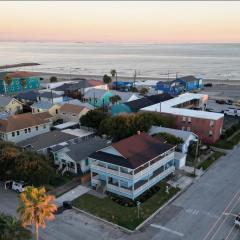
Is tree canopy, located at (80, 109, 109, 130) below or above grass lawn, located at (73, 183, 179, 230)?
above

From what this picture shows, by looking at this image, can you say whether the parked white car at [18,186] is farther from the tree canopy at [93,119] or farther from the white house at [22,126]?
the tree canopy at [93,119]

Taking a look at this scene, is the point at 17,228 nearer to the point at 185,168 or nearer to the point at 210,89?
the point at 185,168

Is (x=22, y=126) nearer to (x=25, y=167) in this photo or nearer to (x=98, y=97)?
(x=25, y=167)

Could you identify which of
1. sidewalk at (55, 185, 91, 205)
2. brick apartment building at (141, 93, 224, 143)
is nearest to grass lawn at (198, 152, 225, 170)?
brick apartment building at (141, 93, 224, 143)

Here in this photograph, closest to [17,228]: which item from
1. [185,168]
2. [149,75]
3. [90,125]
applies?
[185,168]

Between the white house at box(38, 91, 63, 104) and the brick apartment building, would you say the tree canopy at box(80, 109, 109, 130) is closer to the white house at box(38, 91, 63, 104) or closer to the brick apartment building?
the brick apartment building
